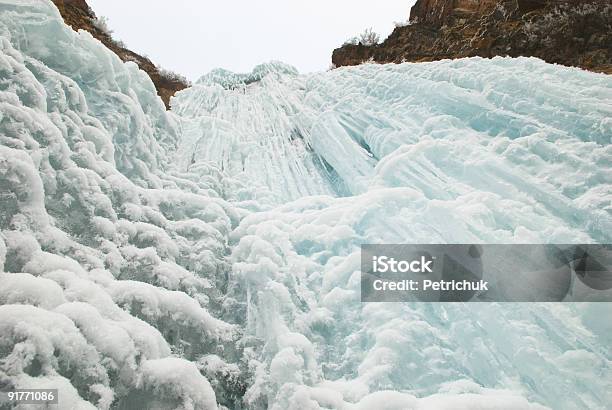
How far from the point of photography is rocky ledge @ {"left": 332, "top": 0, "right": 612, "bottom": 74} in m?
8.89

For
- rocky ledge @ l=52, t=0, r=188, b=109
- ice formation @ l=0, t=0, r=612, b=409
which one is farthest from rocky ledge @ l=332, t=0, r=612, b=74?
rocky ledge @ l=52, t=0, r=188, b=109

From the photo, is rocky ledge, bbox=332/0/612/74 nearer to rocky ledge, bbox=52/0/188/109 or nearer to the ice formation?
the ice formation

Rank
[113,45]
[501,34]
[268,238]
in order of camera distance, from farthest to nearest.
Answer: [113,45] < [501,34] < [268,238]

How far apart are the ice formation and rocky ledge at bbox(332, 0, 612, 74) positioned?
3.87 m

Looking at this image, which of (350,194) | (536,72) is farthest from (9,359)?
(536,72)

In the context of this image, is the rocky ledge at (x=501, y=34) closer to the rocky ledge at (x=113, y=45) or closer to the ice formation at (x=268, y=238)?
the ice formation at (x=268, y=238)

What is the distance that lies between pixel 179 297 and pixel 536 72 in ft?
18.8

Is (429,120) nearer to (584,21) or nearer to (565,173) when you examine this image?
(565,173)

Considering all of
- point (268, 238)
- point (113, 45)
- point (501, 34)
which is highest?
point (113, 45)

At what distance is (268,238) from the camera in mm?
4305

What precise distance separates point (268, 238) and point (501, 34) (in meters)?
9.47

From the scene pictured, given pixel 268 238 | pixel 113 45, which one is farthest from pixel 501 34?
pixel 113 45

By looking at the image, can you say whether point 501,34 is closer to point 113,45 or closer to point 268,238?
point 268,238

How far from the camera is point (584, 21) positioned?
921 centimetres
